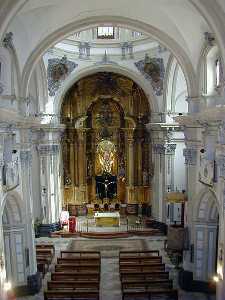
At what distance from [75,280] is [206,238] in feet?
17.4

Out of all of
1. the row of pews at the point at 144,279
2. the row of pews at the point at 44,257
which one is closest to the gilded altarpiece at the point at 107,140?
the row of pews at the point at 44,257

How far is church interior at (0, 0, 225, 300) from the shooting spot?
48.8 ft

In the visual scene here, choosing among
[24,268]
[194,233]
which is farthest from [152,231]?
[24,268]

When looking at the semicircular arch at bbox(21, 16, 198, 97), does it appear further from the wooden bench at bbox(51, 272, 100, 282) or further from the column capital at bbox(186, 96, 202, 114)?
the wooden bench at bbox(51, 272, 100, 282)

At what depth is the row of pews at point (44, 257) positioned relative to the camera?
61.6 ft

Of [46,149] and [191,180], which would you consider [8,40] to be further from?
[46,149]

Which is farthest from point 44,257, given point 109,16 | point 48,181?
point 109,16

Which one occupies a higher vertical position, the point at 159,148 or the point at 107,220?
the point at 159,148

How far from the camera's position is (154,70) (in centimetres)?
2427

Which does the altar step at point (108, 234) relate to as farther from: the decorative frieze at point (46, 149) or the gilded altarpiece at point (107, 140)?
the decorative frieze at point (46, 149)

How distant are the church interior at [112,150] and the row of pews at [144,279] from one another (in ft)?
0.19

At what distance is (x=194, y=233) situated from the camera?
650 inches

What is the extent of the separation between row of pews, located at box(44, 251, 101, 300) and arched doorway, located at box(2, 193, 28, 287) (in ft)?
4.17

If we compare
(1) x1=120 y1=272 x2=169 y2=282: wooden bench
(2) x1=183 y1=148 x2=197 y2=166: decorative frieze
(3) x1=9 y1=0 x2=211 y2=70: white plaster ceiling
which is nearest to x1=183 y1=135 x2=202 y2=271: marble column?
(2) x1=183 y1=148 x2=197 y2=166: decorative frieze
